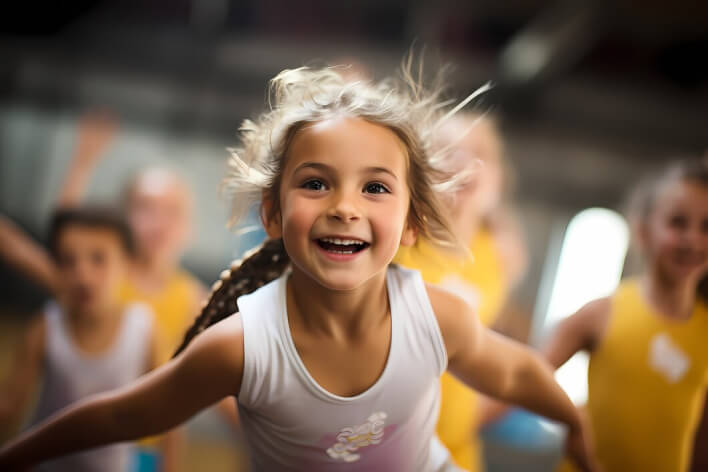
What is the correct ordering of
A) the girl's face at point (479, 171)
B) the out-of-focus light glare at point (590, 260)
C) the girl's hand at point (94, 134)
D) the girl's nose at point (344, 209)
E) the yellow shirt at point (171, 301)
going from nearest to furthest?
1. the girl's nose at point (344, 209)
2. the girl's face at point (479, 171)
3. the yellow shirt at point (171, 301)
4. the out-of-focus light glare at point (590, 260)
5. the girl's hand at point (94, 134)

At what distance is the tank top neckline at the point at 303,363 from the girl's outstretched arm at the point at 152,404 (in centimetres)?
3

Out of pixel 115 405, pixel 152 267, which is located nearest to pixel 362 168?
pixel 115 405

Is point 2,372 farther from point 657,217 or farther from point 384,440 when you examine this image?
point 657,217

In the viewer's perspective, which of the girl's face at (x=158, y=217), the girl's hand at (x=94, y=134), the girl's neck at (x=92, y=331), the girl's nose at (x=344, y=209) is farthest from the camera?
the girl's hand at (x=94, y=134)

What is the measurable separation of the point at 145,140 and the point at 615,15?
59.0 inches

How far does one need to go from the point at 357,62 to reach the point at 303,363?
1.63 meters

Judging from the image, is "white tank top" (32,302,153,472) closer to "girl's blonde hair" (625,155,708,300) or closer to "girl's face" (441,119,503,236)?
"girl's face" (441,119,503,236)

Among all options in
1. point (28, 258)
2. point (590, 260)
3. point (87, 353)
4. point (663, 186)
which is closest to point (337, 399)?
point (663, 186)

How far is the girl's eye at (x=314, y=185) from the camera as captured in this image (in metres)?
0.41

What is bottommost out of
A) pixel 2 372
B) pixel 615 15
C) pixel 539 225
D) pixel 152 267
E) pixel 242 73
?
pixel 2 372

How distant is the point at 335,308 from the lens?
1.46 ft

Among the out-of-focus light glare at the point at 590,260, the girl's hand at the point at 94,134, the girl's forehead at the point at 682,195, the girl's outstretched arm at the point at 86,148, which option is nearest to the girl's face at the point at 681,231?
the girl's forehead at the point at 682,195

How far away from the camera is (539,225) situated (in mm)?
2223

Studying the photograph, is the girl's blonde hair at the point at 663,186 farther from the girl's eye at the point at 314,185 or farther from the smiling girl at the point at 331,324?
the girl's eye at the point at 314,185
